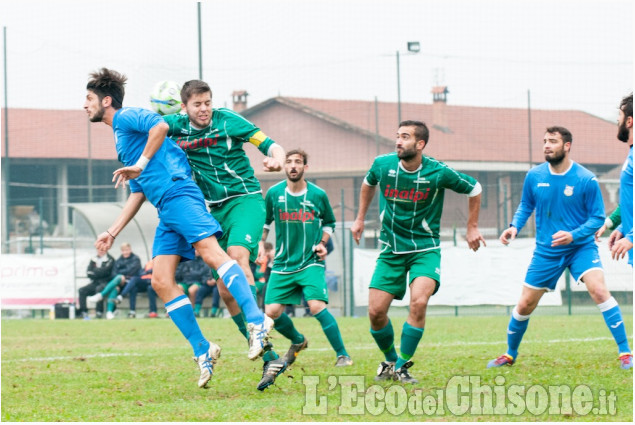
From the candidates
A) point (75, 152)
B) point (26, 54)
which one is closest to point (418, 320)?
point (26, 54)

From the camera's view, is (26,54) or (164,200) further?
(26,54)

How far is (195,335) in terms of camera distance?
7.97m

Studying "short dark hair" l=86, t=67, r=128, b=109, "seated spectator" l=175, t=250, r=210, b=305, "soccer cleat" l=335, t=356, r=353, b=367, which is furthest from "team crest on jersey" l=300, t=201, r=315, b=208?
"seated spectator" l=175, t=250, r=210, b=305

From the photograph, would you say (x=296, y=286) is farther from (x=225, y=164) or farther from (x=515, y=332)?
(x=225, y=164)

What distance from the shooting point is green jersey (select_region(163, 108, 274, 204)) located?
8422 mm

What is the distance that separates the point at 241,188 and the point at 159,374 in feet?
7.52

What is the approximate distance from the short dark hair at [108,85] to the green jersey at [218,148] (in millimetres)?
580

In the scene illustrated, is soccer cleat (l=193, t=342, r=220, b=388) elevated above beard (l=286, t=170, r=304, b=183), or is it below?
below

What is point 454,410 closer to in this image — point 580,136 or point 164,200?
point 164,200

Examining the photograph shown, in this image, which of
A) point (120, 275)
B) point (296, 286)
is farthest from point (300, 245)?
point (120, 275)

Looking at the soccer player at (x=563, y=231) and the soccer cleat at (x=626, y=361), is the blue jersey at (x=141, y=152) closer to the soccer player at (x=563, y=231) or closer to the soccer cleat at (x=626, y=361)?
the soccer player at (x=563, y=231)

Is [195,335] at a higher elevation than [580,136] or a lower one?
lower

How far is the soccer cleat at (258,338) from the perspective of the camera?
7074 mm

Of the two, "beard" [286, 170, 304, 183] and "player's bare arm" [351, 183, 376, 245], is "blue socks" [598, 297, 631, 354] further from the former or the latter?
"beard" [286, 170, 304, 183]
